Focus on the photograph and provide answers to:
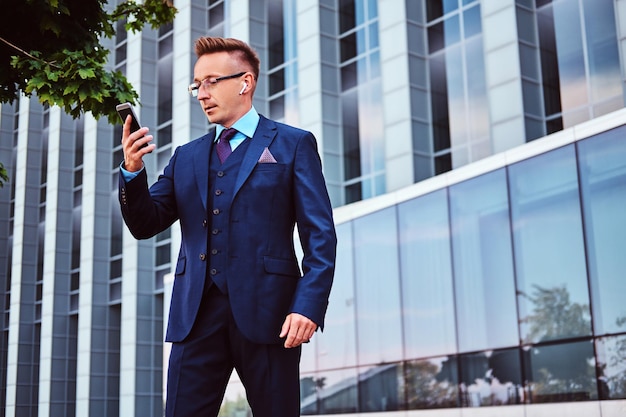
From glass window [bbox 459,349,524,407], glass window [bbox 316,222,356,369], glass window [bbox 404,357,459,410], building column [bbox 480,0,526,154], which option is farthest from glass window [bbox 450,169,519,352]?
glass window [bbox 316,222,356,369]

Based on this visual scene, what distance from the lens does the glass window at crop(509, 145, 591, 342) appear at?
49.4 ft

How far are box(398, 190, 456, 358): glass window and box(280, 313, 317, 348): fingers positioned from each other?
14787 millimetres

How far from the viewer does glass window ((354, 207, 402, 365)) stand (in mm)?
18922

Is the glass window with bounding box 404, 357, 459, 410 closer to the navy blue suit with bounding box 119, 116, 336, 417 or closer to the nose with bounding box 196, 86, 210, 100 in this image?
the navy blue suit with bounding box 119, 116, 336, 417

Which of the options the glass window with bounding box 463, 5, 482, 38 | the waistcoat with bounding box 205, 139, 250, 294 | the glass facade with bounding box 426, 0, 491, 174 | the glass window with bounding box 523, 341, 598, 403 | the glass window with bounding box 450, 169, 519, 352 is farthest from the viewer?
the glass window with bounding box 463, 5, 482, 38

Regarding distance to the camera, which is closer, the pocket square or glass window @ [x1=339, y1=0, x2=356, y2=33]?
the pocket square

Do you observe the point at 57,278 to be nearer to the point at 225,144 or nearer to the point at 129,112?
the point at 225,144

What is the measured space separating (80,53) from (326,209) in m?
4.76

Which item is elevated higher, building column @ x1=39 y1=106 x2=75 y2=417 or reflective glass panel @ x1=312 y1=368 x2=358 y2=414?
building column @ x1=39 y1=106 x2=75 y2=417

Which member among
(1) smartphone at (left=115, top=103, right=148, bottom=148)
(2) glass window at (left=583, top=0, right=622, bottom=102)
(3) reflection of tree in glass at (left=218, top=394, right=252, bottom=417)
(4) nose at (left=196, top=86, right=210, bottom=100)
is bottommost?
(3) reflection of tree in glass at (left=218, top=394, right=252, bottom=417)

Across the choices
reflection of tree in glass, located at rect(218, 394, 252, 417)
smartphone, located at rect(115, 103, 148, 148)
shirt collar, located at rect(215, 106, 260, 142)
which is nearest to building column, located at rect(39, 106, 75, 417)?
reflection of tree in glass, located at rect(218, 394, 252, 417)

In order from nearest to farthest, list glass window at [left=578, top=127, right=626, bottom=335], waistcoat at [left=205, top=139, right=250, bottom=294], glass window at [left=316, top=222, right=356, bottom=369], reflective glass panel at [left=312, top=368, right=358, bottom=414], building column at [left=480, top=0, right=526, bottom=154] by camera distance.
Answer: waistcoat at [left=205, top=139, right=250, bottom=294] < glass window at [left=578, top=127, right=626, bottom=335] < building column at [left=480, top=0, right=526, bottom=154] < reflective glass panel at [left=312, top=368, right=358, bottom=414] < glass window at [left=316, top=222, right=356, bottom=369]

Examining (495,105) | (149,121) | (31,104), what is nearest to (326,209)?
(495,105)

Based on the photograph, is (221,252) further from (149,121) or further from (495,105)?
(149,121)
